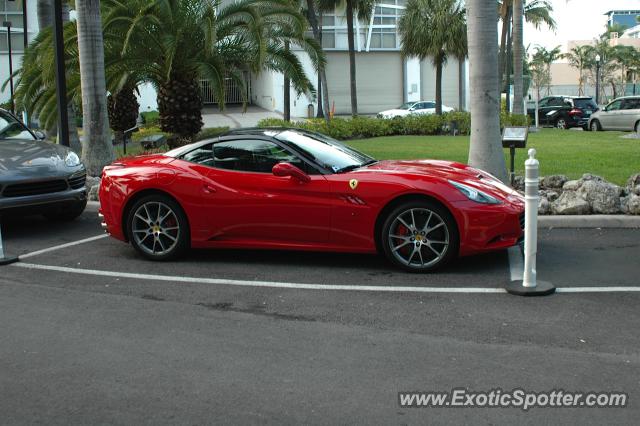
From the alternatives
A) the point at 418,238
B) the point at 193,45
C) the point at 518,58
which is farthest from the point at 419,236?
the point at 518,58

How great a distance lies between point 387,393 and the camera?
4.41 m

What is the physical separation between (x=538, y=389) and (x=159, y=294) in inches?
143

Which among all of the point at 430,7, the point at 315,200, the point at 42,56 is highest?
the point at 430,7

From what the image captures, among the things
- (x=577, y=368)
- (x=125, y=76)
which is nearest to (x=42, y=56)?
(x=125, y=76)

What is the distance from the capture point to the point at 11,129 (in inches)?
448

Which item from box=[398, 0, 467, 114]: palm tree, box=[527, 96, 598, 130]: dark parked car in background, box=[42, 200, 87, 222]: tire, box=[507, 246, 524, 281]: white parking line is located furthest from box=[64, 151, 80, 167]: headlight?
box=[527, 96, 598, 130]: dark parked car in background

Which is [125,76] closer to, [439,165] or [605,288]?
[439,165]

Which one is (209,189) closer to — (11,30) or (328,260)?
(328,260)

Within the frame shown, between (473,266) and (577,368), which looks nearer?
(577,368)

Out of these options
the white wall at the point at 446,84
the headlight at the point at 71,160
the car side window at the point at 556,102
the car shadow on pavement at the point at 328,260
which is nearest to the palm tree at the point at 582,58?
the white wall at the point at 446,84

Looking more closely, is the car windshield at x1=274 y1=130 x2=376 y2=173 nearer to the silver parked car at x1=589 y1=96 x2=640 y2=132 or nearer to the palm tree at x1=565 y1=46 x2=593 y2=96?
the silver parked car at x1=589 y1=96 x2=640 y2=132

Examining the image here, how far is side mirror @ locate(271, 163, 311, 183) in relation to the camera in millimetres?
7496

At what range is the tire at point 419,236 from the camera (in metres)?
7.20

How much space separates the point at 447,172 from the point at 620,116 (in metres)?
23.4
